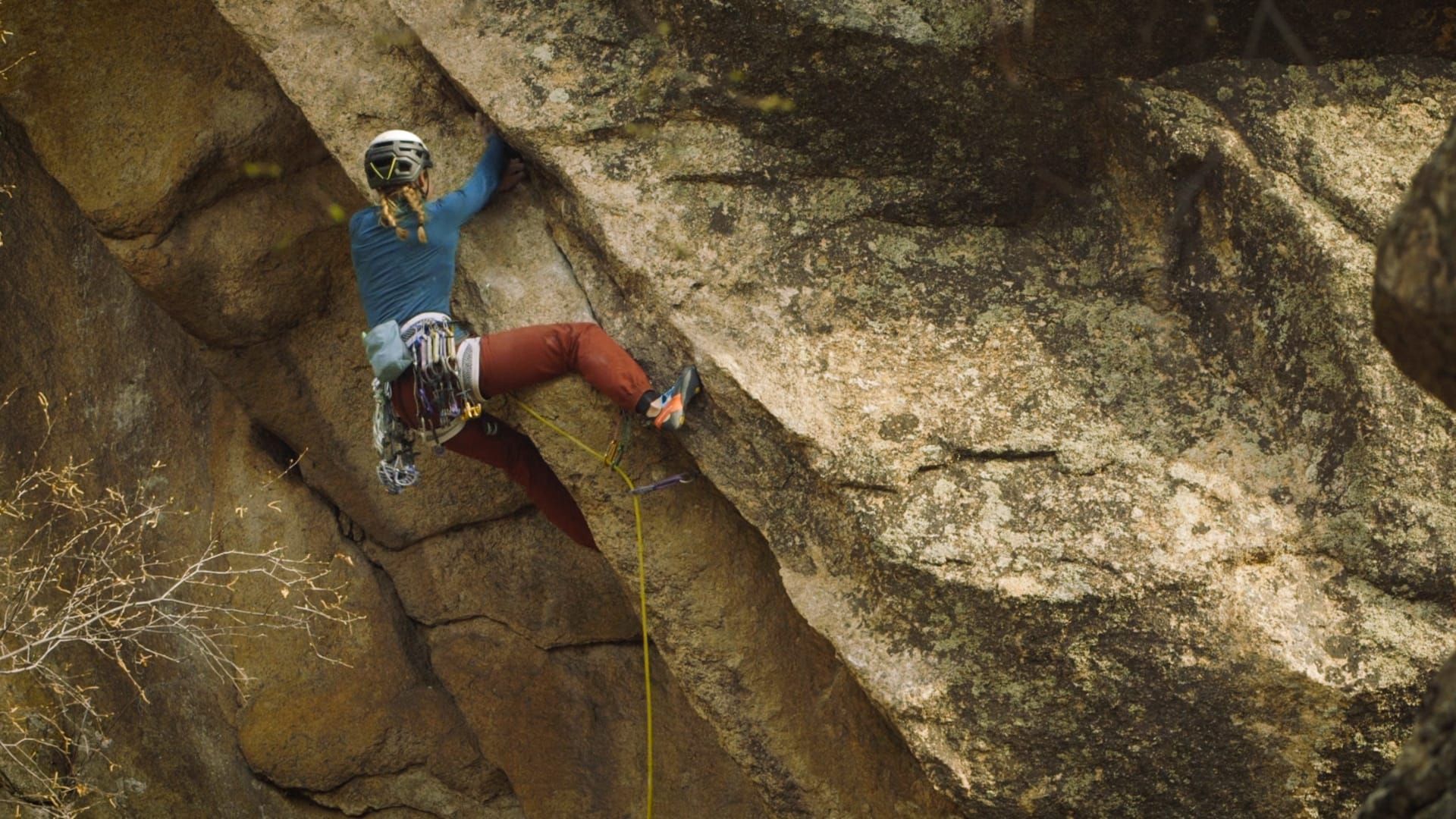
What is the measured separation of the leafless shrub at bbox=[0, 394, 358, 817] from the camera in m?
6.11

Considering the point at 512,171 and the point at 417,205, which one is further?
the point at 512,171

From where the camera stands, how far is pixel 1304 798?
4.06 m

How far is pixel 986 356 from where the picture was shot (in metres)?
4.49

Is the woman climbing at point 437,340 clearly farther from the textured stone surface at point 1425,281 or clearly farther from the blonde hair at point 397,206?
the textured stone surface at point 1425,281

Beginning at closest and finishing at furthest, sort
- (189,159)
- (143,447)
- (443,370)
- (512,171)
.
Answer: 1. (443,370)
2. (512,171)
3. (189,159)
4. (143,447)

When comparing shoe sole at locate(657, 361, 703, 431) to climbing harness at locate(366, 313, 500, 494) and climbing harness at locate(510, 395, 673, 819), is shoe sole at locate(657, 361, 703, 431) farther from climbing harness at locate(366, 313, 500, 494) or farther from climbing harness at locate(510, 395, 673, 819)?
climbing harness at locate(366, 313, 500, 494)

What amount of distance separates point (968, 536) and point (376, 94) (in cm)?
256

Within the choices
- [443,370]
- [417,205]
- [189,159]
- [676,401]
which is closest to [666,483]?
[676,401]

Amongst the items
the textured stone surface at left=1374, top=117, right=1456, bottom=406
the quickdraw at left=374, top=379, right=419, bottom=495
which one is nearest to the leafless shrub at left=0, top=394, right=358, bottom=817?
the quickdraw at left=374, top=379, right=419, bottom=495

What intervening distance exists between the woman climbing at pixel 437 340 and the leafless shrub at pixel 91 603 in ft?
4.67

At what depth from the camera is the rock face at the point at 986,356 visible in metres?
4.06

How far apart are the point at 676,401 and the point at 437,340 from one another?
0.86 meters

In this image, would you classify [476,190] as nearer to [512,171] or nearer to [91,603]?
[512,171]

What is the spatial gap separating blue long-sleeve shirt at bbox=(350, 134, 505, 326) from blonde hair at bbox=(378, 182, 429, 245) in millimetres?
23
